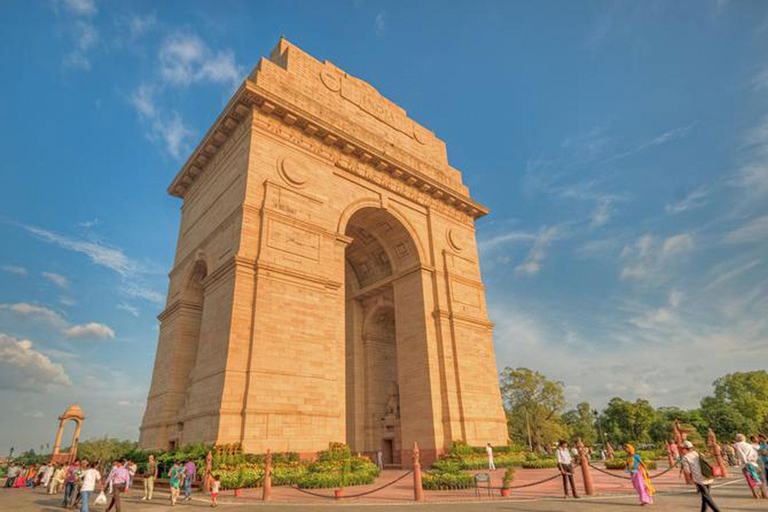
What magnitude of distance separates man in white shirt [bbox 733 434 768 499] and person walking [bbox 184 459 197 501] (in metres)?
12.7

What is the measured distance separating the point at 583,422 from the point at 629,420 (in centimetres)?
1096

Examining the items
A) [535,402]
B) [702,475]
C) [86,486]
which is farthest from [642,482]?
[535,402]

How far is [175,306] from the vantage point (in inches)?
795

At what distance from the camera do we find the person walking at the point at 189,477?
36.2 ft

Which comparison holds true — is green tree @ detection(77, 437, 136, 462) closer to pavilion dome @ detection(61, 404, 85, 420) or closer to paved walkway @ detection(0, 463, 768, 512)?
pavilion dome @ detection(61, 404, 85, 420)

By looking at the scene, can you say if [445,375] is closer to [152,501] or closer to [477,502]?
[477,502]

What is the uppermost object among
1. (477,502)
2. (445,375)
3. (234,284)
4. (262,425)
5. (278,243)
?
(278,243)

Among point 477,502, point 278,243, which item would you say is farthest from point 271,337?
point 477,502

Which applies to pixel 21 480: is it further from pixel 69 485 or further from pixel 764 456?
pixel 764 456

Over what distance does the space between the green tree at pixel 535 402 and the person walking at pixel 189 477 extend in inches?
1496

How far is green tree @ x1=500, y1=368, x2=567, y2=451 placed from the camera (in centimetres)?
4419

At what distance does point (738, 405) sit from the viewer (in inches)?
2283

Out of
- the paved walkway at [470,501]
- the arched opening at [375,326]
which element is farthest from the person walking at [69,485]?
the arched opening at [375,326]

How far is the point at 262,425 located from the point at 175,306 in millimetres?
9152
